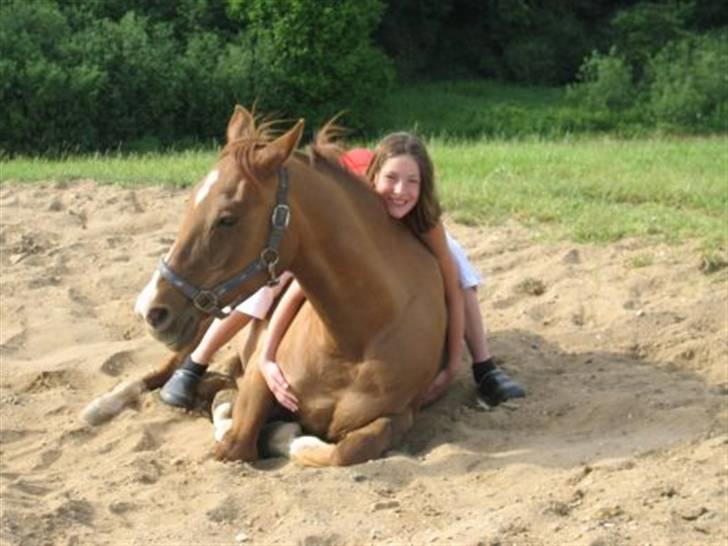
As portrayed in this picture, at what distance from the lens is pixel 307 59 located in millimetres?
25734

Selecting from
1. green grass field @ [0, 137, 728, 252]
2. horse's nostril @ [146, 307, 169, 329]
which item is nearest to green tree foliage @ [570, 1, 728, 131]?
green grass field @ [0, 137, 728, 252]

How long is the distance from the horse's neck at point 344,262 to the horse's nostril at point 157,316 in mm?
647

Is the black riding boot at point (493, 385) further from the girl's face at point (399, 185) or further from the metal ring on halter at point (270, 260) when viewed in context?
the metal ring on halter at point (270, 260)

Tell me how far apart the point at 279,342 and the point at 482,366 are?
102 cm

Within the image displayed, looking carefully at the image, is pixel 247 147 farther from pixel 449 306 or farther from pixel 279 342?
pixel 449 306

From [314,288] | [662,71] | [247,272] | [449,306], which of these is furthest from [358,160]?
[662,71]

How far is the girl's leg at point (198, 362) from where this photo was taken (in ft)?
23.7

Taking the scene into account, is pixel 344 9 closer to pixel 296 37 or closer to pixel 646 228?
pixel 296 37

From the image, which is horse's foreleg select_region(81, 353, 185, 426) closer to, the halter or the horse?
the horse

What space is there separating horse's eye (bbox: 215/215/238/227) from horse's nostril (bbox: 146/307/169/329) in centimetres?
38

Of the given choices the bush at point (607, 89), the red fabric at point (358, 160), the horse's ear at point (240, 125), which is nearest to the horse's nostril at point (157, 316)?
the horse's ear at point (240, 125)

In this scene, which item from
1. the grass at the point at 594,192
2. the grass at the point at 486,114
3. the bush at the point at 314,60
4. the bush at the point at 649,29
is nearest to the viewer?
the grass at the point at 594,192

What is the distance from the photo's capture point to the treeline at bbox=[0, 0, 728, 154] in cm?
2252

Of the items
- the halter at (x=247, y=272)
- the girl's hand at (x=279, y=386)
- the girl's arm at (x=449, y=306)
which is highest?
the halter at (x=247, y=272)
